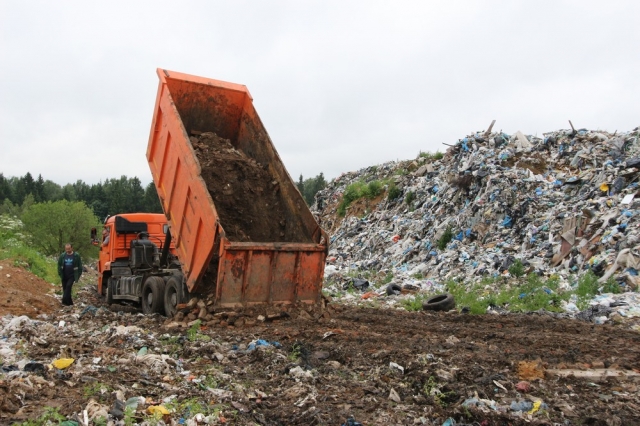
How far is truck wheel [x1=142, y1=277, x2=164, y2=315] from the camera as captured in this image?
26.0ft

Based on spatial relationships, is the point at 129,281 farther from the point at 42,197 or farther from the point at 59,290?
the point at 42,197

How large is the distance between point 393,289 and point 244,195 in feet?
15.3

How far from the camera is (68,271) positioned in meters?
9.64

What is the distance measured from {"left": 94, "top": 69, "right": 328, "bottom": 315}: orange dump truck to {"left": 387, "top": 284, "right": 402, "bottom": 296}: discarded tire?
4.00m

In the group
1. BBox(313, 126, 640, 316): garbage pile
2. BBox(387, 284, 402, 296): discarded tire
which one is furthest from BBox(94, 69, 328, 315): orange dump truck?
BBox(313, 126, 640, 316): garbage pile

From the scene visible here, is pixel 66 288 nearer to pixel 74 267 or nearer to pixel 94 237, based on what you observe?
pixel 74 267

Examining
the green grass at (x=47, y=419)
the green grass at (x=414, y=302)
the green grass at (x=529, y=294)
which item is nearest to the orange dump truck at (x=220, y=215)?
the green grass at (x=414, y=302)

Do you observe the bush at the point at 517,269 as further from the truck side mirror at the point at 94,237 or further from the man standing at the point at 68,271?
the truck side mirror at the point at 94,237

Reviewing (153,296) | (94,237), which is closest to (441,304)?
(153,296)

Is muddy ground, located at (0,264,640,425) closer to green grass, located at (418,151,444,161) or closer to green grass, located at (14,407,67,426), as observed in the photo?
green grass, located at (14,407,67,426)

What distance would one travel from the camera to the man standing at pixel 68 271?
9625mm

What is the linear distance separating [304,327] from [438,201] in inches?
424

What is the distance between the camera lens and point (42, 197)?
238 feet

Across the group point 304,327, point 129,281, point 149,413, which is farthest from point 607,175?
point 149,413
